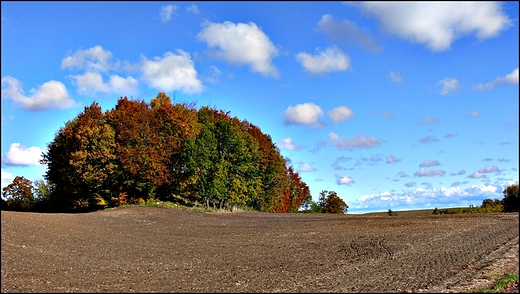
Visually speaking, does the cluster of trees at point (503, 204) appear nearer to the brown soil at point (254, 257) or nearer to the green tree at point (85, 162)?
the brown soil at point (254, 257)

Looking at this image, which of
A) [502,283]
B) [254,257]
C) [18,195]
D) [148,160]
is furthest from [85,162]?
[502,283]

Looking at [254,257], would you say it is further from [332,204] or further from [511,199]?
[332,204]

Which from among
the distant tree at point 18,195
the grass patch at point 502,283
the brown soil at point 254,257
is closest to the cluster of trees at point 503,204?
the brown soil at point 254,257

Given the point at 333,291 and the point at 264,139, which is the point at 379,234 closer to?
the point at 333,291

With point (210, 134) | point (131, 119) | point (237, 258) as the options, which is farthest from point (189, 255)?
point (210, 134)

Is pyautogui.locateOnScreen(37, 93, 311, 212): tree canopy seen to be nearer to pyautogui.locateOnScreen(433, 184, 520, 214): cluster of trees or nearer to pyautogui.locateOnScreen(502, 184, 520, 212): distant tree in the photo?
pyautogui.locateOnScreen(433, 184, 520, 214): cluster of trees

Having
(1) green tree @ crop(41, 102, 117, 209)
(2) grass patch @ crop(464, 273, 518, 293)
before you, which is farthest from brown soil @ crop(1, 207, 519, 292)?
(1) green tree @ crop(41, 102, 117, 209)

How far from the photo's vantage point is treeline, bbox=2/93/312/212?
139 feet

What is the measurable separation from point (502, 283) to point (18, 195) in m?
59.6

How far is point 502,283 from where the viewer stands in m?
12.2

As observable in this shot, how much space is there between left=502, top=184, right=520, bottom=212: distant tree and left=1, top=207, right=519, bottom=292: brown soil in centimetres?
1018

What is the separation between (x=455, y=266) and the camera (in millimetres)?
15461

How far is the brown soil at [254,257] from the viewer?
13406 mm

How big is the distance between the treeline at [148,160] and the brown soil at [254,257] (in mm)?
13298
